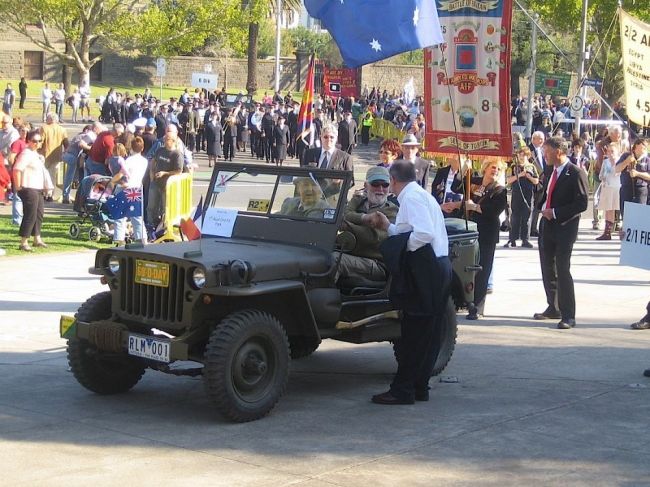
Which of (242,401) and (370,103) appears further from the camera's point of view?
(370,103)

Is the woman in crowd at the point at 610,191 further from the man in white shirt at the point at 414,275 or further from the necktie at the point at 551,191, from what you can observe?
the man in white shirt at the point at 414,275

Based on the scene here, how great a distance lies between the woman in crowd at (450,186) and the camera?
11648mm

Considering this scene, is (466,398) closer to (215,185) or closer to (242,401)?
(242,401)

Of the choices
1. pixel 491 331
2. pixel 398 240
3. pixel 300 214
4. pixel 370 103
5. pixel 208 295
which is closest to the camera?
pixel 208 295

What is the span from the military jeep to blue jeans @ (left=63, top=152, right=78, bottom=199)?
1268 centimetres

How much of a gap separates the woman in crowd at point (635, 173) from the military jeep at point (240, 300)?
822cm

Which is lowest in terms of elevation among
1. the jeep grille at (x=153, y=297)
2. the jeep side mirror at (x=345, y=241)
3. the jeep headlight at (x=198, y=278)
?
the jeep grille at (x=153, y=297)

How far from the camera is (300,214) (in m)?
8.61

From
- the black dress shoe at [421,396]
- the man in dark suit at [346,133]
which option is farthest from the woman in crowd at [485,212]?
the man in dark suit at [346,133]

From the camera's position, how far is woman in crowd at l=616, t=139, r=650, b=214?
655 inches

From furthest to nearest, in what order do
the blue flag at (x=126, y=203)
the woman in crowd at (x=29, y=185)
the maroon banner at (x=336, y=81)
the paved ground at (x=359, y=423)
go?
1. the maroon banner at (x=336, y=81)
2. the blue flag at (x=126, y=203)
3. the woman in crowd at (x=29, y=185)
4. the paved ground at (x=359, y=423)

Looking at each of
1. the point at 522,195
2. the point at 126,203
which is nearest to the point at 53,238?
the point at 126,203

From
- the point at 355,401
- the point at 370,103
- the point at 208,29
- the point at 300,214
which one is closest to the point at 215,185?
the point at 300,214

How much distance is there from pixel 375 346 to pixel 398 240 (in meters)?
2.60
